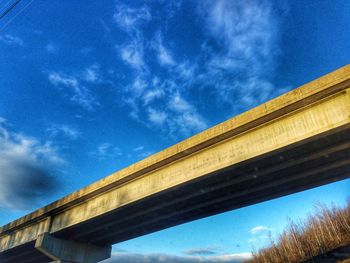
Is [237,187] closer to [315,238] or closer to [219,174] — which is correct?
[219,174]

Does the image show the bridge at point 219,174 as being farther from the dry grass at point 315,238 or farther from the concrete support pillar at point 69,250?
the dry grass at point 315,238

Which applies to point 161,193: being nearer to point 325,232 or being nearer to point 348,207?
point 325,232

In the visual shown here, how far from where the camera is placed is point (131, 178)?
44.0 ft

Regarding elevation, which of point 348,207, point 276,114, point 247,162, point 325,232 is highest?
point 348,207

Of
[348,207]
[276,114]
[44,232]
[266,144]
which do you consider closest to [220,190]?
[266,144]

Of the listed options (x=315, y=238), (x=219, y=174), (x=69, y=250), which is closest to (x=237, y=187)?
(x=219, y=174)

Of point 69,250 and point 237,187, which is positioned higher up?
point 237,187

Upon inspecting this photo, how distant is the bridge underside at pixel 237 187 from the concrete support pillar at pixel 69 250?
51 centimetres

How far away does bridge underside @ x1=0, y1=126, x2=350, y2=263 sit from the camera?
380 inches

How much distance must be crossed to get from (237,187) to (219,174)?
2122 millimetres

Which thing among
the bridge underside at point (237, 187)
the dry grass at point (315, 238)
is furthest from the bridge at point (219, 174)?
the dry grass at point (315, 238)

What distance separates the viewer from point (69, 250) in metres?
18.8

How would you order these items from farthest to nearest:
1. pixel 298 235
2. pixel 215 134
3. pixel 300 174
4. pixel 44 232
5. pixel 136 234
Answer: pixel 298 235 < pixel 136 234 < pixel 44 232 < pixel 300 174 < pixel 215 134

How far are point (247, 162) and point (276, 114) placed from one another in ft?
6.09
